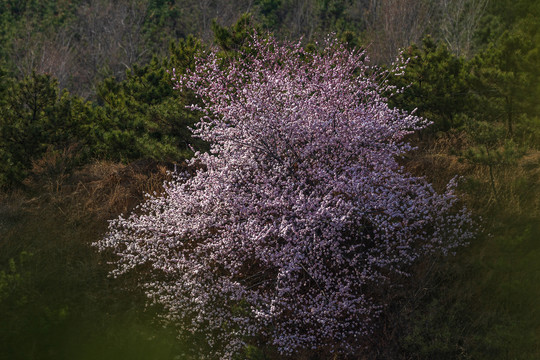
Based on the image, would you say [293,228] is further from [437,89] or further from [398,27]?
[398,27]

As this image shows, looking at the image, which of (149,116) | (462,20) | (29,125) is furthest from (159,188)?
(462,20)

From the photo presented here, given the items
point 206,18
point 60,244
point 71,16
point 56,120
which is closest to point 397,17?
point 206,18

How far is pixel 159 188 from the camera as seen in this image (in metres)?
9.33

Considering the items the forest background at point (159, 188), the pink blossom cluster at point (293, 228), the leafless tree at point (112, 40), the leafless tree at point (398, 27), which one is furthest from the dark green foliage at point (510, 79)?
the leafless tree at point (112, 40)

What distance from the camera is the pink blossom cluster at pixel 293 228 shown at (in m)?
5.82

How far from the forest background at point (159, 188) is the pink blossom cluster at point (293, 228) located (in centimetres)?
41

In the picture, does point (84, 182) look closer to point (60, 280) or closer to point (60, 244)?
point (60, 244)

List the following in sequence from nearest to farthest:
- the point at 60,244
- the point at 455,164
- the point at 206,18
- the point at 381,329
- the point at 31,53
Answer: the point at 381,329
the point at 60,244
the point at 455,164
the point at 31,53
the point at 206,18

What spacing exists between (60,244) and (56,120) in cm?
288

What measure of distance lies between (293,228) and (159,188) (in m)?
4.26

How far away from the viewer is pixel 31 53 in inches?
936

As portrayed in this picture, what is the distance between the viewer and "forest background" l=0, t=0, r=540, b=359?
598 centimetres

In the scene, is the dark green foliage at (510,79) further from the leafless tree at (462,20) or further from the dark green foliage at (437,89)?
the leafless tree at (462,20)

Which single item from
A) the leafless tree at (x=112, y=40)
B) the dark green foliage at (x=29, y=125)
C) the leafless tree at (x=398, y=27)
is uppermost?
the leafless tree at (x=112, y=40)
